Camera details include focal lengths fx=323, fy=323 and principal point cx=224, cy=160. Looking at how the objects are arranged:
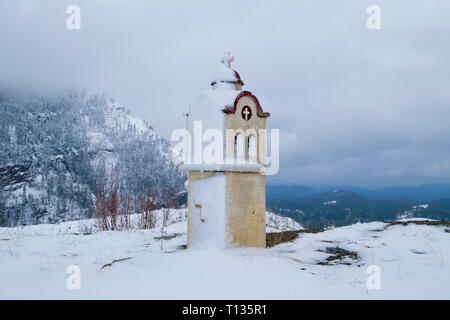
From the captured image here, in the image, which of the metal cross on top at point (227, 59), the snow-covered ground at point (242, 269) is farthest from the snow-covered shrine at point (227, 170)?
the metal cross on top at point (227, 59)

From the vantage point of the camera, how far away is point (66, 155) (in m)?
120

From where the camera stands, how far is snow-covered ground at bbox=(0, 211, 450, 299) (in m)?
5.59

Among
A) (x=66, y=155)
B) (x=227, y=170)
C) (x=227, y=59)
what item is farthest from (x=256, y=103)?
(x=66, y=155)

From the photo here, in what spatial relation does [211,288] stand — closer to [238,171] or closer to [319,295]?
[319,295]

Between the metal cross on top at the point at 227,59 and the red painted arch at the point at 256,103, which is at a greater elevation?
the metal cross on top at the point at 227,59

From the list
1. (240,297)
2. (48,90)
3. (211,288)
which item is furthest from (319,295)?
(48,90)

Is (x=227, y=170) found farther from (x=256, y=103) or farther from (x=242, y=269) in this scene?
(x=242, y=269)

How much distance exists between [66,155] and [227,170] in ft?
413

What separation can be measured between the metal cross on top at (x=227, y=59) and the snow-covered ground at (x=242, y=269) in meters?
5.42

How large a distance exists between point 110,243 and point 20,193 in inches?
4315

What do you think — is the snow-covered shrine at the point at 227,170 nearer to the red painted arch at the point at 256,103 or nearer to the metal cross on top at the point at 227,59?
the red painted arch at the point at 256,103

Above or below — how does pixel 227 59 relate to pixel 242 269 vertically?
above

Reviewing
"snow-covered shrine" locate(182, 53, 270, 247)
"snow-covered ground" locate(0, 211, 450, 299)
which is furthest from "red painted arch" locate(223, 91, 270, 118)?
"snow-covered ground" locate(0, 211, 450, 299)

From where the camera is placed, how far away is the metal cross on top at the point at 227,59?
966 cm
